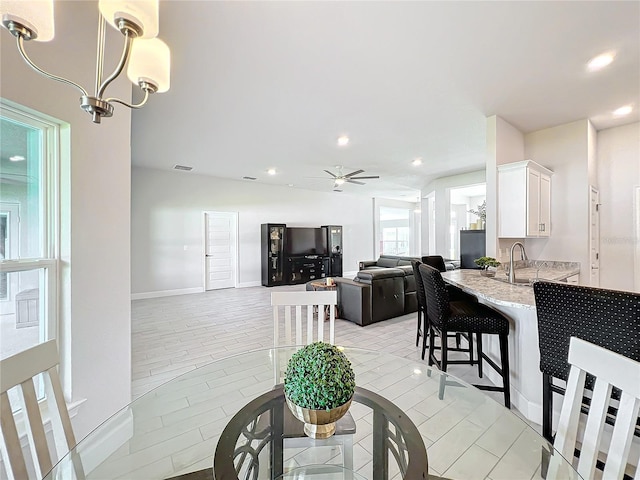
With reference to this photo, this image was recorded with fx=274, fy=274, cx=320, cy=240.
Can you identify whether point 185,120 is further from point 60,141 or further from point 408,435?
point 408,435

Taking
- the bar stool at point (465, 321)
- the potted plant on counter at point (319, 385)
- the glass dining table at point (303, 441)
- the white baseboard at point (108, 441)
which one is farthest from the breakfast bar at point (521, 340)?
the white baseboard at point (108, 441)

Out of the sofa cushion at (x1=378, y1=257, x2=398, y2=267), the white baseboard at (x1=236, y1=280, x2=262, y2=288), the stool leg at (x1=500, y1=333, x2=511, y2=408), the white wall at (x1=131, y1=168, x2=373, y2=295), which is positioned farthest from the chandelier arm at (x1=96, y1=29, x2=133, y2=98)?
the white baseboard at (x1=236, y1=280, x2=262, y2=288)

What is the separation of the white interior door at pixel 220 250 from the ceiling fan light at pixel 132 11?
627cm

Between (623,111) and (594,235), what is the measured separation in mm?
1543

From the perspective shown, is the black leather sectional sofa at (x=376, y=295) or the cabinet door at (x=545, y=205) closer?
the cabinet door at (x=545, y=205)

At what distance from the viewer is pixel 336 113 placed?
338cm

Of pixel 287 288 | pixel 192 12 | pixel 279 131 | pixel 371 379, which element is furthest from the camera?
pixel 287 288

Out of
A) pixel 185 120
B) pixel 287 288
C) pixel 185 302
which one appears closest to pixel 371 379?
pixel 185 120

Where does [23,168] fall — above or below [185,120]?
below

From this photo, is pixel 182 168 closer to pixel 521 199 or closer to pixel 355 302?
pixel 355 302

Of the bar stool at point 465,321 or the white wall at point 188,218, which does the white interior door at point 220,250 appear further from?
the bar stool at point 465,321

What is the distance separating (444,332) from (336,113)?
271 centimetres

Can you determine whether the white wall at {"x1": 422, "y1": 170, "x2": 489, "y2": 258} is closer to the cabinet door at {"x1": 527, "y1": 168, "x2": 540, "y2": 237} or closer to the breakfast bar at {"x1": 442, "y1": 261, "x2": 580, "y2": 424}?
the cabinet door at {"x1": 527, "y1": 168, "x2": 540, "y2": 237}

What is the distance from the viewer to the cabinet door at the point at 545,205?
3561 millimetres
